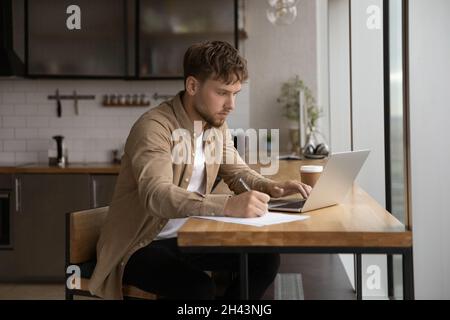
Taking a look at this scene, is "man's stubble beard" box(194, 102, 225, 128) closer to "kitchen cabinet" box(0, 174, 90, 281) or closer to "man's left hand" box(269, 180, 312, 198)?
"man's left hand" box(269, 180, 312, 198)

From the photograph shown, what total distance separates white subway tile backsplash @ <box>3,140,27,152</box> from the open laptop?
377 cm

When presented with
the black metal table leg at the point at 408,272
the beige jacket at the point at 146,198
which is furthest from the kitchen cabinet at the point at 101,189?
the black metal table leg at the point at 408,272

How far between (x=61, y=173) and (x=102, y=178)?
0.32m

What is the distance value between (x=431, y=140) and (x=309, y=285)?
6.07 ft

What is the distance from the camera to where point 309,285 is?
12.5 feet

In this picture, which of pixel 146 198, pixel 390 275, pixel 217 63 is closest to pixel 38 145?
pixel 390 275

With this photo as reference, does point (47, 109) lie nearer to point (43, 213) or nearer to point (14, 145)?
point (14, 145)

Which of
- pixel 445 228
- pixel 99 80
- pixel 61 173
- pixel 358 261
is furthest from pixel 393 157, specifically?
pixel 99 80

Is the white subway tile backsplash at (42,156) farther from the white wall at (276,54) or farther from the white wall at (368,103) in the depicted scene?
the white wall at (368,103)

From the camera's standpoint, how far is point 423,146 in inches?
87.2

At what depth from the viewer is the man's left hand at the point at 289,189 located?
84.4 inches

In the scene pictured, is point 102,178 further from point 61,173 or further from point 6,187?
point 6,187
